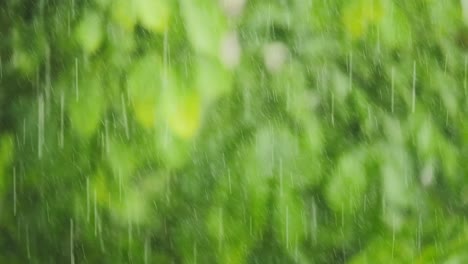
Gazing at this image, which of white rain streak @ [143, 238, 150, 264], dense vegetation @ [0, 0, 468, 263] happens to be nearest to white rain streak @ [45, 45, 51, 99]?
dense vegetation @ [0, 0, 468, 263]

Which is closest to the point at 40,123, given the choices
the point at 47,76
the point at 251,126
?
the point at 47,76

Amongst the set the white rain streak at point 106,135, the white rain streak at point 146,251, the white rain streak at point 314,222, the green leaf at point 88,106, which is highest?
the green leaf at point 88,106

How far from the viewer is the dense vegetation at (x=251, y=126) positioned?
363mm

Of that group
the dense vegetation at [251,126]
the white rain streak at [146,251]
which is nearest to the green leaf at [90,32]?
the dense vegetation at [251,126]

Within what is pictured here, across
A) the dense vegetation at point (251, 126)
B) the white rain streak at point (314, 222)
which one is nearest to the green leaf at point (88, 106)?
the dense vegetation at point (251, 126)

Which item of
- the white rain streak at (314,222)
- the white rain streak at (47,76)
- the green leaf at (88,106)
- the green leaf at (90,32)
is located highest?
the green leaf at (90,32)

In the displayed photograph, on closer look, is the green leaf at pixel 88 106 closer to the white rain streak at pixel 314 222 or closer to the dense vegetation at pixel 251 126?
the dense vegetation at pixel 251 126

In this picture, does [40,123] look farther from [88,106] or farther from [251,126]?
[251,126]

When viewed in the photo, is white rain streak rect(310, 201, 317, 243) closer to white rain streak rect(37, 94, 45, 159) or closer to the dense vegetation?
the dense vegetation

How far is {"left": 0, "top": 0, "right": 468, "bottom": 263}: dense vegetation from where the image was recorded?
14.3 inches

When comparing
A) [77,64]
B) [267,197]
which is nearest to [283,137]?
[267,197]

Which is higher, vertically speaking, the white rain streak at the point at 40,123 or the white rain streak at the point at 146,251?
the white rain streak at the point at 40,123

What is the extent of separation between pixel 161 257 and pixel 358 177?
0.14 metres

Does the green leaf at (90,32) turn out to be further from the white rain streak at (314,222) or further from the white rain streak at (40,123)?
the white rain streak at (314,222)
